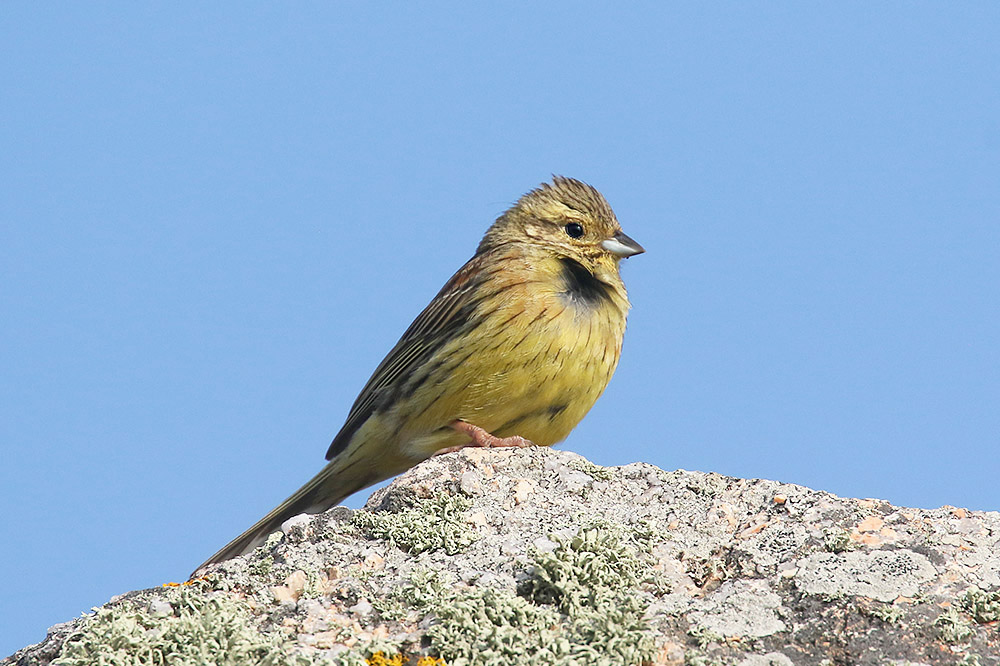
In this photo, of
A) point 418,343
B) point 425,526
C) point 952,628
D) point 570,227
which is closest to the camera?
point 952,628

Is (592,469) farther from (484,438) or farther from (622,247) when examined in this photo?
(622,247)

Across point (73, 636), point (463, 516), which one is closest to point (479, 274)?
point (463, 516)

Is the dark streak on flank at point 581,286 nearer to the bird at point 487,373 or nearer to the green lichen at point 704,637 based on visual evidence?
the bird at point 487,373

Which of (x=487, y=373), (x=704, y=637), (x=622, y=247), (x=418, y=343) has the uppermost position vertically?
(x=622, y=247)

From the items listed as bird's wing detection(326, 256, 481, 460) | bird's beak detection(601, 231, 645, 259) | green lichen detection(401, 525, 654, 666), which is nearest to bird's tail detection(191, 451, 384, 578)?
bird's wing detection(326, 256, 481, 460)

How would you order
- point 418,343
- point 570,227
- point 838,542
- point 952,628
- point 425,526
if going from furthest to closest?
point 570,227 → point 418,343 → point 425,526 → point 838,542 → point 952,628

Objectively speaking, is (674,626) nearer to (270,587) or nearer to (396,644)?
(396,644)

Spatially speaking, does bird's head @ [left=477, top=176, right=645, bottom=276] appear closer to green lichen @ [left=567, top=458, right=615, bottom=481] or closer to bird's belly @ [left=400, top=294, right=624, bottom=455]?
bird's belly @ [left=400, top=294, right=624, bottom=455]

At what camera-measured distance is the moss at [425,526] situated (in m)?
3.61

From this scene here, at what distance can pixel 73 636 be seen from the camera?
10.5 ft

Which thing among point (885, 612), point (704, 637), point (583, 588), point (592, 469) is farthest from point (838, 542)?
point (592, 469)

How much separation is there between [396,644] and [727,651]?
2.87 ft

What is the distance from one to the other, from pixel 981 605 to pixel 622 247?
376cm

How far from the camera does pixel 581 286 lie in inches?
239
